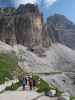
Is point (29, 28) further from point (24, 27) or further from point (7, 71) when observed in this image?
point (7, 71)

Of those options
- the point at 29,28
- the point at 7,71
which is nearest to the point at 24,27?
the point at 29,28

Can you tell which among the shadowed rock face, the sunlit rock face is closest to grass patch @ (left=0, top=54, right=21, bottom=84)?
the shadowed rock face

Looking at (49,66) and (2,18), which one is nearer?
(49,66)

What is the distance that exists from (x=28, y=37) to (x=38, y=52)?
10.4 m

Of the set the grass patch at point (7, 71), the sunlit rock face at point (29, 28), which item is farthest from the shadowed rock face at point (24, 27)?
the grass patch at point (7, 71)

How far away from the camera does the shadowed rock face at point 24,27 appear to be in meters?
147

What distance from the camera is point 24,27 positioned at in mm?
154625

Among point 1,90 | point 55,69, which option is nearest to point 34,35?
point 55,69

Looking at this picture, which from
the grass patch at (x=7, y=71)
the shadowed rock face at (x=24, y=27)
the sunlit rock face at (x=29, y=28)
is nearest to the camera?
the grass patch at (x=7, y=71)

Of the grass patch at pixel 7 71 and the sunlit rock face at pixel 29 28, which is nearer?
the grass patch at pixel 7 71

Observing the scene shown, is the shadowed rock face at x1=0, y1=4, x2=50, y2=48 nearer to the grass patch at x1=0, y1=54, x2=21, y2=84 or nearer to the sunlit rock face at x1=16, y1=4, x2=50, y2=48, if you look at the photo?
the sunlit rock face at x1=16, y1=4, x2=50, y2=48

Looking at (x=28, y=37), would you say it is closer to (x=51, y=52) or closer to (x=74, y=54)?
(x=51, y=52)

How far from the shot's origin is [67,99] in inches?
776

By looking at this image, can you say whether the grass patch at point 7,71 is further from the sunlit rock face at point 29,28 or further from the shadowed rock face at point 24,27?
the sunlit rock face at point 29,28
